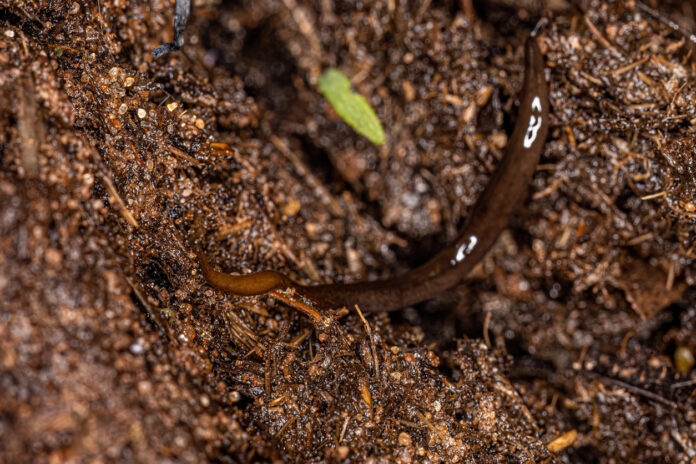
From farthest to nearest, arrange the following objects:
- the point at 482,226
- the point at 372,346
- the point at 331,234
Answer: the point at 331,234 < the point at 482,226 < the point at 372,346

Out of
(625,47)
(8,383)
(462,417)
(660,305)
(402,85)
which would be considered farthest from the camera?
(402,85)

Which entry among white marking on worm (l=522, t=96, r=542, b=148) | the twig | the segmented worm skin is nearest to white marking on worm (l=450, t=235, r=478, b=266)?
the segmented worm skin

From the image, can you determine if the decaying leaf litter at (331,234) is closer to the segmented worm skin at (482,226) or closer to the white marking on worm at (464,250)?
the segmented worm skin at (482,226)

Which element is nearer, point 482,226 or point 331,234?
point 482,226

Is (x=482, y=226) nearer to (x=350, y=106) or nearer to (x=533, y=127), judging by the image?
(x=533, y=127)

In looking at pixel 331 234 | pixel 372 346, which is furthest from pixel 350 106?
pixel 372 346

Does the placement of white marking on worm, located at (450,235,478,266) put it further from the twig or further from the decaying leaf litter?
the twig

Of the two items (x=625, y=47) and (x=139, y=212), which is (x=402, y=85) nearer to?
(x=625, y=47)

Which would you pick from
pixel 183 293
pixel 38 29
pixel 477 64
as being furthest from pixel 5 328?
pixel 477 64
